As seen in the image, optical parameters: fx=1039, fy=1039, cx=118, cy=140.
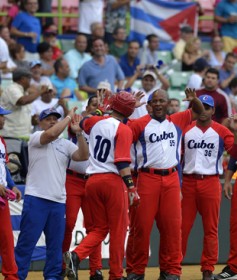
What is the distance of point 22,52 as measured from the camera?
1828 centimetres

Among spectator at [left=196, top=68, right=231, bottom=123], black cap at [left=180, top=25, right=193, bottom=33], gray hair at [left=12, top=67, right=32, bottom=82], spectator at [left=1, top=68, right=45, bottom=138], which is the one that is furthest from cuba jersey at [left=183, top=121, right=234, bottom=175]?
black cap at [left=180, top=25, right=193, bottom=33]

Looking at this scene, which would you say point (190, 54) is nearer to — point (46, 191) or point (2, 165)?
point (46, 191)

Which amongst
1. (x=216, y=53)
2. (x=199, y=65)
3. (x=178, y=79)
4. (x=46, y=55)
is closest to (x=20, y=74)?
(x=46, y=55)

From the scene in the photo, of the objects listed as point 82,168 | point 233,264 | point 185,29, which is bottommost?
point 233,264

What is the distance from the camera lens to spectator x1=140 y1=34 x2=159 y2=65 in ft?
65.3

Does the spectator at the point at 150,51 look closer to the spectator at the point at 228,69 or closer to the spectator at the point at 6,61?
the spectator at the point at 228,69

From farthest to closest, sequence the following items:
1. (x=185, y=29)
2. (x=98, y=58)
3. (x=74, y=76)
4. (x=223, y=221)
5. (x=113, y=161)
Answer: (x=185, y=29), (x=74, y=76), (x=98, y=58), (x=223, y=221), (x=113, y=161)

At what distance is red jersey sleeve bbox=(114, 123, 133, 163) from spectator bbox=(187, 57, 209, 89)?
22.0ft

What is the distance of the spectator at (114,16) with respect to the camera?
20453 millimetres

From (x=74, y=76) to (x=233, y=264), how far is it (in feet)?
23.3

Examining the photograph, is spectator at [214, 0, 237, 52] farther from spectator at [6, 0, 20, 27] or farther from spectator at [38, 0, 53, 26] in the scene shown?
spectator at [6, 0, 20, 27]

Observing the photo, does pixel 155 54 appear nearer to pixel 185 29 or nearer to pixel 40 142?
pixel 185 29

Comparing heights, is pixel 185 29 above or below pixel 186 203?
above

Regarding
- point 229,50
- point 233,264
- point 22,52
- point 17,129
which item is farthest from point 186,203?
point 229,50
